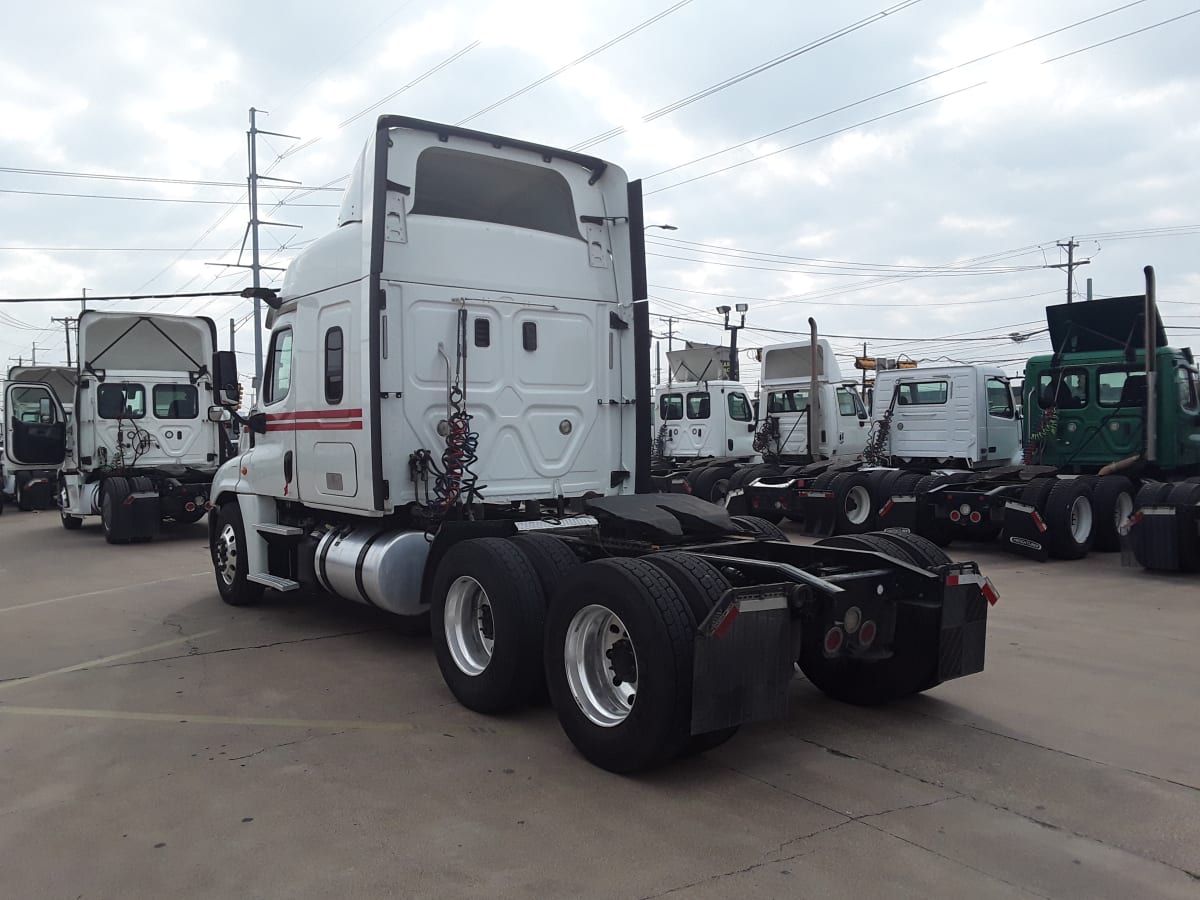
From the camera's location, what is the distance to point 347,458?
6.75 metres

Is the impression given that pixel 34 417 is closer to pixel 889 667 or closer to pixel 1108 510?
pixel 1108 510

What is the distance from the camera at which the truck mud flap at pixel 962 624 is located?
4.81 metres

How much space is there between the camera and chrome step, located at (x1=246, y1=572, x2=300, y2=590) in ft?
25.0

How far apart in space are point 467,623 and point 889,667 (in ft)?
8.10

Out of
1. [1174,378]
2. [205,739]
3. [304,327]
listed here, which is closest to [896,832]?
[205,739]

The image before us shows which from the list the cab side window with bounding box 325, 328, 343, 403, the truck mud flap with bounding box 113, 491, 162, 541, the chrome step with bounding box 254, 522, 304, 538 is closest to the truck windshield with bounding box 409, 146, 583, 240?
the cab side window with bounding box 325, 328, 343, 403

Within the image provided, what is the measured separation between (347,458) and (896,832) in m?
4.55

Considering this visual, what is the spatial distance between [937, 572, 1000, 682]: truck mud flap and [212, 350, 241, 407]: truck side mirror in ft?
21.5

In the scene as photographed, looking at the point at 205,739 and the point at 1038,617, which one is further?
the point at 1038,617

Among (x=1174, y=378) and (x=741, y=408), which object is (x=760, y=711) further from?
(x=741, y=408)

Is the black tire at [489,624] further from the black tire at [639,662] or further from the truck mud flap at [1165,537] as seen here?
the truck mud flap at [1165,537]

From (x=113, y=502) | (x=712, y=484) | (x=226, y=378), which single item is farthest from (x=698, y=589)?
(x=712, y=484)

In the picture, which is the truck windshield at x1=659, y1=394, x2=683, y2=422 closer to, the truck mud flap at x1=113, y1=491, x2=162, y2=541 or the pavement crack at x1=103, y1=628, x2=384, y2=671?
the truck mud flap at x1=113, y1=491, x2=162, y2=541

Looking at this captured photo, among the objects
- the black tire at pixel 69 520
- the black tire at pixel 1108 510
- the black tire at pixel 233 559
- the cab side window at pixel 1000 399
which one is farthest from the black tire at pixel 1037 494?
the black tire at pixel 69 520
